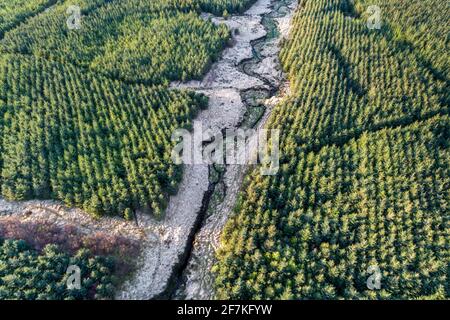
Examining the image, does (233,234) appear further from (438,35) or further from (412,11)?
(412,11)

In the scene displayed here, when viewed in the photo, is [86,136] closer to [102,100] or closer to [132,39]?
[102,100]

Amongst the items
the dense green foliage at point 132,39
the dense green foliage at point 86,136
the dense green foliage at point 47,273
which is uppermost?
the dense green foliage at point 132,39

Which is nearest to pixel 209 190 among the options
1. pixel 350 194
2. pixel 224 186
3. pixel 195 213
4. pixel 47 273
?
pixel 224 186

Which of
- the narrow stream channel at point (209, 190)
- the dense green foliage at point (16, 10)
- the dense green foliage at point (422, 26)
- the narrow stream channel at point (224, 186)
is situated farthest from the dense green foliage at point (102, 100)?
the dense green foliage at point (422, 26)

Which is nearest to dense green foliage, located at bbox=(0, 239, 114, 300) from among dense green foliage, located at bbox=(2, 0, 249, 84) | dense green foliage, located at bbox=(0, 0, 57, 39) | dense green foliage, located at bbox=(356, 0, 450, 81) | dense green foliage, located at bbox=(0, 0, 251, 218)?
dense green foliage, located at bbox=(0, 0, 251, 218)

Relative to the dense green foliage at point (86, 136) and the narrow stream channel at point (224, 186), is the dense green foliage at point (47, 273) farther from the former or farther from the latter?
the narrow stream channel at point (224, 186)

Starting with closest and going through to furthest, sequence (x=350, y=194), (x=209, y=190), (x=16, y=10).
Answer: (x=350, y=194)
(x=209, y=190)
(x=16, y=10)

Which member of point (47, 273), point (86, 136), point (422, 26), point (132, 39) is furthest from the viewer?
point (422, 26)
